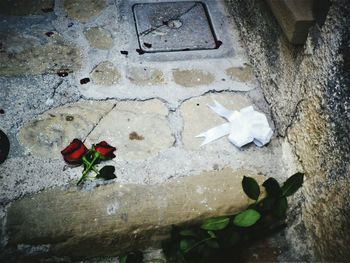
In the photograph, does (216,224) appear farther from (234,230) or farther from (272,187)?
(272,187)

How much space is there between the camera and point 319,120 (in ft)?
4.02

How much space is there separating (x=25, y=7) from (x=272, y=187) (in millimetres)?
1724

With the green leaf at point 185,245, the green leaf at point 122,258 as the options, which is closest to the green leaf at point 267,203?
the green leaf at point 185,245

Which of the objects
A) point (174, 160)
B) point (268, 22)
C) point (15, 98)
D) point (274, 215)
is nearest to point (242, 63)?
point (268, 22)

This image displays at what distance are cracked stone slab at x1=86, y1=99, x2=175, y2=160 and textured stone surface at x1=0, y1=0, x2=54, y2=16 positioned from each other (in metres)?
0.88

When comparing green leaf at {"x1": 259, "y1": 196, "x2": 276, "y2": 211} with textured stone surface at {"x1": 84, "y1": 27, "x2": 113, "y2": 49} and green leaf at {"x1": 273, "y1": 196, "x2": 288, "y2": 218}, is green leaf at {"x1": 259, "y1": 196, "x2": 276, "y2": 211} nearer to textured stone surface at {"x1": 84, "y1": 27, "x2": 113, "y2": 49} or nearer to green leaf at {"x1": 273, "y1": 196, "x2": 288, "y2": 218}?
green leaf at {"x1": 273, "y1": 196, "x2": 288, "y2": 218}

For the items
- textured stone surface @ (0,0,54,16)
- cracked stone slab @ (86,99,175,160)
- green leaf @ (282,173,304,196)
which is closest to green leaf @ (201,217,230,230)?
green leaf @ (282,173,304,196)

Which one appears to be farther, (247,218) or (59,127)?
(59,127)

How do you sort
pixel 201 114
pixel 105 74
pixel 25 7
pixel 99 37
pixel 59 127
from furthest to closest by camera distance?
1. pixel 25 7
2. pixel 99 37
3. pixel 105 74
4. pixel 201 114
5. pixel 59 127

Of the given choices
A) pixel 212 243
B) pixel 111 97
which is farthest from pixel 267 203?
pixel 111 97

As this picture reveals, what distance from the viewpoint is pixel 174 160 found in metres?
1.44

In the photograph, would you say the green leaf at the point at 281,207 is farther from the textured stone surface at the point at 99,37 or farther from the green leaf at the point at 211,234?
the textured stone surface at the point at 99,37

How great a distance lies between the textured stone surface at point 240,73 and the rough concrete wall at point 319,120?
0.61 feet

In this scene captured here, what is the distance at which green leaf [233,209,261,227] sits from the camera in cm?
124
